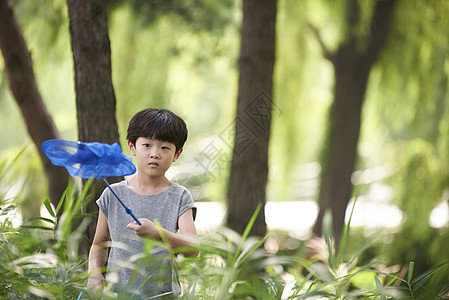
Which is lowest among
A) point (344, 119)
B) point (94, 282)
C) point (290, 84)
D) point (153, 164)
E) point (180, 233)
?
point (94, 282)

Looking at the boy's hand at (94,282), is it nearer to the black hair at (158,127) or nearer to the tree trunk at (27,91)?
the black hair at (158,127)

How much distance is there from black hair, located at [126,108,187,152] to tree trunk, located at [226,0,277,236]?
1.64m

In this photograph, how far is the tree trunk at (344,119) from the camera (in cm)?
558

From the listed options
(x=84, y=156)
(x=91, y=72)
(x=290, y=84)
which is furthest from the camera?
(x=290, y=84)

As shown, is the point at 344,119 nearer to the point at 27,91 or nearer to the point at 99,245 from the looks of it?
the point at 27,91

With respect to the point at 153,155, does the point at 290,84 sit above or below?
above

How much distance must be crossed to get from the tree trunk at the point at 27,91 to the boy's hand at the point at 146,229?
1928 mm

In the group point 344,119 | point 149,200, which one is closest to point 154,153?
point 149,200

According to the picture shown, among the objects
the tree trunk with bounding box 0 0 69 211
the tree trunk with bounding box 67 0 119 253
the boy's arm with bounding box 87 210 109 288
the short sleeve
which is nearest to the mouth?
the short sleeve

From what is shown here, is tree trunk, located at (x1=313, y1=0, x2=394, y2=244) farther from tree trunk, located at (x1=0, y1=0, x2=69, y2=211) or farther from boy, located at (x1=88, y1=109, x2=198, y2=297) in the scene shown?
boy, located at (x1=88, y1=109, x2=198, y2=297)

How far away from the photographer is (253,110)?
3.26m

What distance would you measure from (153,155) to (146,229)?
0.79 feet

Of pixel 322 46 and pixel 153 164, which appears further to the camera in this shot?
pixel 322 46

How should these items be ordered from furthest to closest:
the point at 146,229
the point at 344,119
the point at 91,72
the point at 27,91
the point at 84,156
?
1. the point at 344,119
2. the point at 27,91
3. the point at 91,72
4. the point at 84,156
5. the point at 146,229
